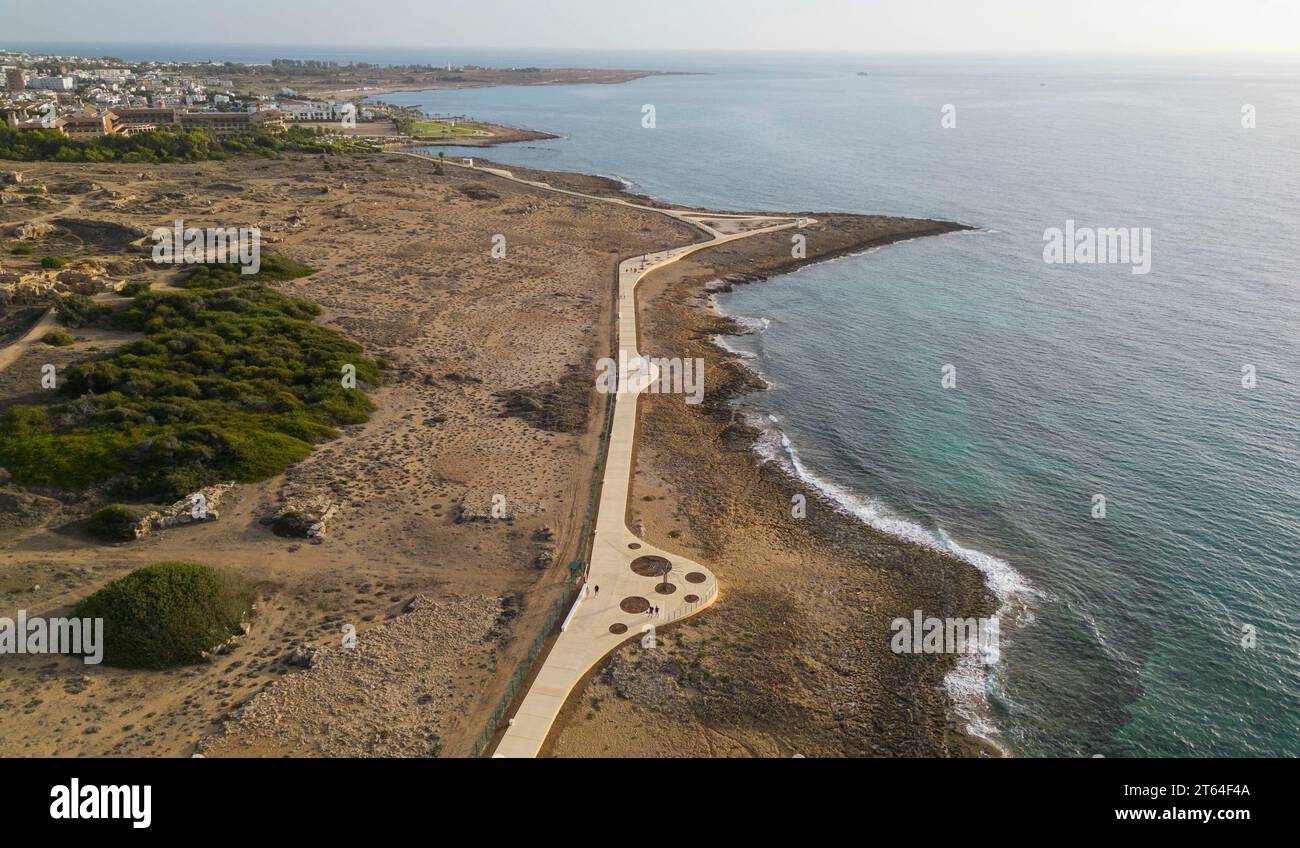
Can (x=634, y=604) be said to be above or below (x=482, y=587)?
below

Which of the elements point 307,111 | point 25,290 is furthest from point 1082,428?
point 307,111

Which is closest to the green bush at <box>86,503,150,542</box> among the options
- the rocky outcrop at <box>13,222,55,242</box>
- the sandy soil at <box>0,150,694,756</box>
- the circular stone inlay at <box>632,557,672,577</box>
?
the sandy soil at <box>0,150,694,756</box>

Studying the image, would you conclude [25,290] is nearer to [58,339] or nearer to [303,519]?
[58,339]

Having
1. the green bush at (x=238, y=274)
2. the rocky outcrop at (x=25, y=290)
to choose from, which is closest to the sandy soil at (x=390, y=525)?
the green bush at (x=238, y=274)

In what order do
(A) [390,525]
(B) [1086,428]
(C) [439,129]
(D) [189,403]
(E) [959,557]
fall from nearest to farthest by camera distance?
(A) [390,525]
(E) [959,557]
(D) [189,403]
(B) [1086,428]
(C) [439,129]

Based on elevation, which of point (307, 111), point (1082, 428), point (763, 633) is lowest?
point (763, 633)

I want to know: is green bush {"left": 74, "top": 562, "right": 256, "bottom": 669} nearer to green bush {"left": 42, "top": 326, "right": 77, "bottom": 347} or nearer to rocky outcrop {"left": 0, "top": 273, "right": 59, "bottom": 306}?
green bush {"left": 42, "top": 326, "right": 77, "bottom": 347}
